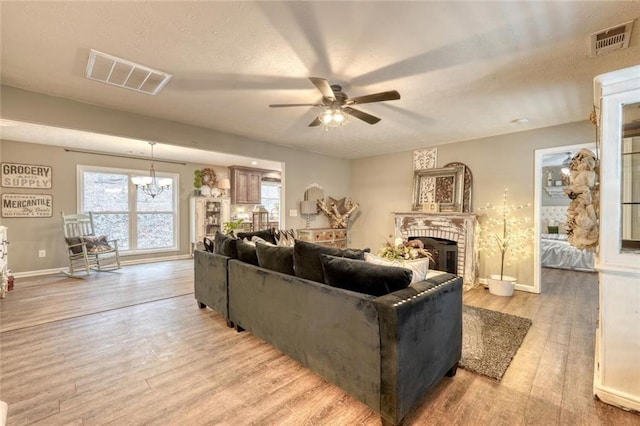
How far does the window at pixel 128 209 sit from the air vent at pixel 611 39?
282 inches

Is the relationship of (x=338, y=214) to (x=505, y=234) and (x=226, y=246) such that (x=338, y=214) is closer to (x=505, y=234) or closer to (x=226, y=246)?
(x=505, y=234)

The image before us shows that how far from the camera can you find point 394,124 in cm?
392

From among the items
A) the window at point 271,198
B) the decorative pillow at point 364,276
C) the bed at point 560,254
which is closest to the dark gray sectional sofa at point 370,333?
the decorative pillow at point 364,276

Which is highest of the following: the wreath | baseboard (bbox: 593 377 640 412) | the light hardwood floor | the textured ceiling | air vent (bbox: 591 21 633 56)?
the textured ceiling

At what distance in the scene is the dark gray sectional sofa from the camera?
1482 millimetres

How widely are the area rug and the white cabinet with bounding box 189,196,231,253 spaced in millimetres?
5585

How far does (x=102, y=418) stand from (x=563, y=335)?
12.4ft

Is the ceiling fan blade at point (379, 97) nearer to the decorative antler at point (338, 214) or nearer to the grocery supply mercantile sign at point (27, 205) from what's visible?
the decorative antler at point (338, 214)

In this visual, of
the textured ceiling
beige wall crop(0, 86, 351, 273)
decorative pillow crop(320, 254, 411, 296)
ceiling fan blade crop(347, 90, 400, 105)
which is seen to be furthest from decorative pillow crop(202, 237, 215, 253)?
ceiling fan blade crop(347, 90, 400, 105)

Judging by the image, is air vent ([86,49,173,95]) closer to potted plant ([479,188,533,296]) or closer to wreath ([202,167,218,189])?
wreath ([202,167,218,189])

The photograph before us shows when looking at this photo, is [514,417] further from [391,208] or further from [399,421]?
[391,208]

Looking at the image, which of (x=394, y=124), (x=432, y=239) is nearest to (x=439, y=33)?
(x=394, y=124)

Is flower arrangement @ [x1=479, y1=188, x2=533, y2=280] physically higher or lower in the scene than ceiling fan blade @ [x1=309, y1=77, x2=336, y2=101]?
lower

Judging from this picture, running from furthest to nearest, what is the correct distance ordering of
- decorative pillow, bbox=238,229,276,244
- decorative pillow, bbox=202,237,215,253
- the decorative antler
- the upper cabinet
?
the upper cabinet, the decorative antler, decorative pillow, bbox=238,229,276,244, decorative pillow, bbox=202,237,215,253
